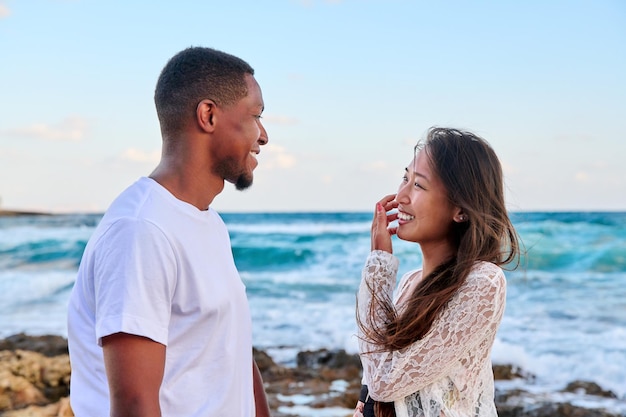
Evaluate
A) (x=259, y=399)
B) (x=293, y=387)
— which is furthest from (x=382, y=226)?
(x=293, y=387)

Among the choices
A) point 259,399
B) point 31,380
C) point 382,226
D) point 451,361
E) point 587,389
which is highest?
point 382,226

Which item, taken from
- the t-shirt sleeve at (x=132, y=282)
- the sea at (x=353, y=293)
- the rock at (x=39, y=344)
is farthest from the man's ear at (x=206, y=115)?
the rock at (x=39, y=344)

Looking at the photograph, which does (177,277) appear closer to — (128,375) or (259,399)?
(128,375)

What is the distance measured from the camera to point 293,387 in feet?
23.9

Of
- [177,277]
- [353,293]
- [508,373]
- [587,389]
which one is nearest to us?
[177,277]

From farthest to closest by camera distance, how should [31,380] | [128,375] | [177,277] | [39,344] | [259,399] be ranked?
[39,344] → [31,380] → [259,399] → [177,277] → [128,375]

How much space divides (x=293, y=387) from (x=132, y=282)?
5693 millimetres

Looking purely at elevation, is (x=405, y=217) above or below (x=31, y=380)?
above

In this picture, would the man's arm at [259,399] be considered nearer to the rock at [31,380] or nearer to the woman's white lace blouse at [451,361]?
the woman's white lace blouse at [451,361]

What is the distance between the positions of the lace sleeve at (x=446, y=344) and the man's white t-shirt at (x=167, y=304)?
2.13 ft

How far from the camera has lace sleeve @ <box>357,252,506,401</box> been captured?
103 inches

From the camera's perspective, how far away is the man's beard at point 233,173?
2135 mm

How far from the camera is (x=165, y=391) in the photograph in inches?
76.2

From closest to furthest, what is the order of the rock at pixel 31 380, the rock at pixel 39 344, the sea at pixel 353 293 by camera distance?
the rock at pixel 31 380
the rock at pixel 39 344
the sea at pixel 353 293
